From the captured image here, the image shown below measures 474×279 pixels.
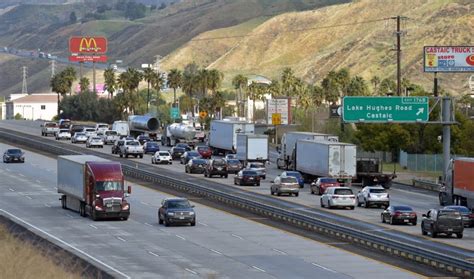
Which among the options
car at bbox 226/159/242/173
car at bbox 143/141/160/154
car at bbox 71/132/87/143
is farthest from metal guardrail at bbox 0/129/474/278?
car at bbox 71/132/87/143

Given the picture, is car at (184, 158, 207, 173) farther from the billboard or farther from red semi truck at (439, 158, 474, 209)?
red semi truck at (439, 158, 474, 209)

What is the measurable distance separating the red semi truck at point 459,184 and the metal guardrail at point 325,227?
10.3m

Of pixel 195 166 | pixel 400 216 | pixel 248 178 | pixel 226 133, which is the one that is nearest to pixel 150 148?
pixel 226 133

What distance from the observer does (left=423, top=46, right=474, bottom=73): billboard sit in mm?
92125

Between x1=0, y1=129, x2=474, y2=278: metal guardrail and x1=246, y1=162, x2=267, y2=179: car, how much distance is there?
715 cm

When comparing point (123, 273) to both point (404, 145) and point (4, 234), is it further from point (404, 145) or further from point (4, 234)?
point (404, 145)

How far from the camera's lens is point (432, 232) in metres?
55.2

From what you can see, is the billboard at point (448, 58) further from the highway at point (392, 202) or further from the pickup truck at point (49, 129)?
the pickup truck at point (49, 129)

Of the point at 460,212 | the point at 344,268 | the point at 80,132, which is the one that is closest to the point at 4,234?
the point at 344,268

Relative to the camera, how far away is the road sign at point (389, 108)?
85125 mm

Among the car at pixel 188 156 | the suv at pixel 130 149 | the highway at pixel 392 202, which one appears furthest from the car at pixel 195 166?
the suv at pixel 130 149

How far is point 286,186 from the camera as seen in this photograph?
78562 mm

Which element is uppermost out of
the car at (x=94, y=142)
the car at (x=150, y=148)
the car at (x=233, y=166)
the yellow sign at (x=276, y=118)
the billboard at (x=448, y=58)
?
the billboard at (x=448, y=58)

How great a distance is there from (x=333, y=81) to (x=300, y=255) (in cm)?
13286
